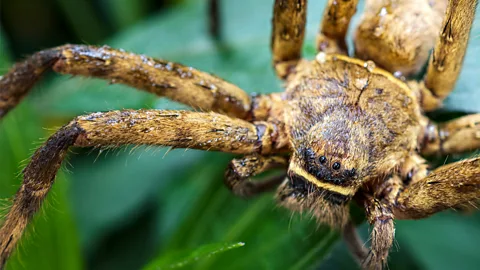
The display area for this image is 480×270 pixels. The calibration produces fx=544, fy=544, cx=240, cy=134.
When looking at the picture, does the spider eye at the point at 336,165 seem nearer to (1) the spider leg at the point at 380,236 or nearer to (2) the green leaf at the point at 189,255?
(1) the spider leg at the point at 380,236

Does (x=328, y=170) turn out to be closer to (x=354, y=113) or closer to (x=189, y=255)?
(x=354, y=113)

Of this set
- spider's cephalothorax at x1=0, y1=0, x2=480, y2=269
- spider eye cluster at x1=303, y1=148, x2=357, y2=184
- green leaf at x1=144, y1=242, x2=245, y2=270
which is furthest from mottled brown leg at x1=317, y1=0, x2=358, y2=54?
green leaf at x1=144, y1=242, x2=245, y2=270

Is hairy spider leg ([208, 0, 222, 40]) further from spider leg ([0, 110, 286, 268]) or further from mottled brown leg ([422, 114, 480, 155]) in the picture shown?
mottled brown leg ([422, 114, 480, 155])

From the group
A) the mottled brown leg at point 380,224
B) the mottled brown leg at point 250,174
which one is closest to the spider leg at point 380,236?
the mottled brown leg at point 380,224

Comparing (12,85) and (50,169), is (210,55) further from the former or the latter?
(50,169)

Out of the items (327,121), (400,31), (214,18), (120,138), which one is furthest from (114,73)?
(400,31)

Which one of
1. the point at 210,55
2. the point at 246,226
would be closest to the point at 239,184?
the point at 246,226
